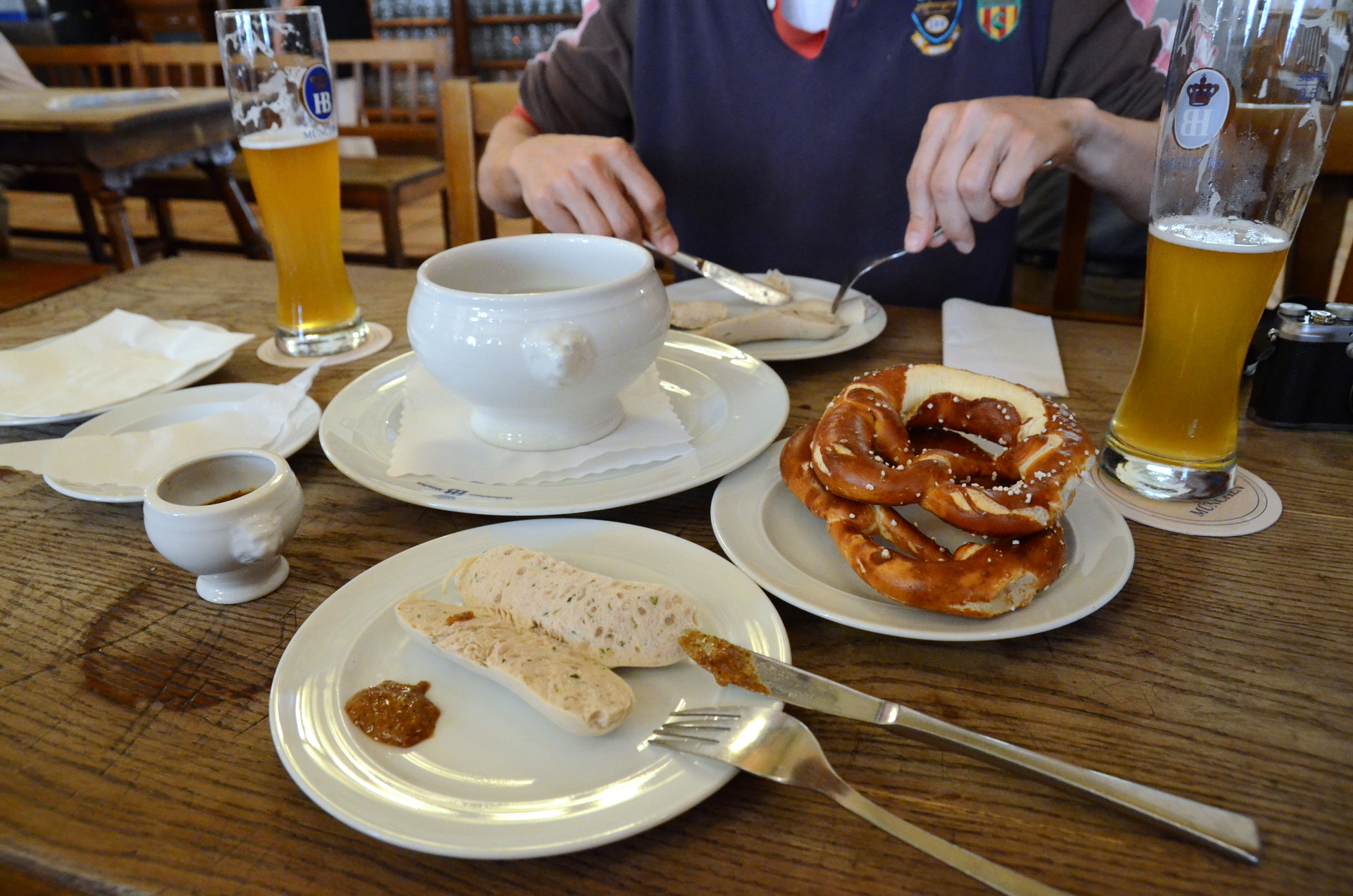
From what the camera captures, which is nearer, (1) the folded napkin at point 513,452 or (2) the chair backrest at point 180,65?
(1) the folded napkin at point 513,452

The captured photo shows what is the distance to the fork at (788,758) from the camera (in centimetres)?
38

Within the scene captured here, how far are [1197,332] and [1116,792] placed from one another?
0.45 meters

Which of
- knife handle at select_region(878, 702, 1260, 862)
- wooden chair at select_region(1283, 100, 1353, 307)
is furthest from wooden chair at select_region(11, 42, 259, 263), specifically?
knife handle at select_region(878, 702, 1260, 862)

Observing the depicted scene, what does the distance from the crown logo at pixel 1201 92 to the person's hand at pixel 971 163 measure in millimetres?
340

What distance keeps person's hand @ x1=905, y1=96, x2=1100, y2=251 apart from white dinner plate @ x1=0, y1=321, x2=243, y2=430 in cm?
88

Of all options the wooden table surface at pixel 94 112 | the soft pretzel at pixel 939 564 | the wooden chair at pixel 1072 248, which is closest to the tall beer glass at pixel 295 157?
the soft pretzel at pixel 939 564

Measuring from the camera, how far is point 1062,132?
1.09 m

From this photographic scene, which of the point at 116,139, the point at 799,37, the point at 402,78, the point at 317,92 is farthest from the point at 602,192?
the point at 402,78

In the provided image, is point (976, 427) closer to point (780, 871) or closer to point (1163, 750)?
point (1163, 750)

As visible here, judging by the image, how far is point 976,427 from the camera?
2.37 feet

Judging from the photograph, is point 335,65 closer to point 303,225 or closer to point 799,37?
point 799,37

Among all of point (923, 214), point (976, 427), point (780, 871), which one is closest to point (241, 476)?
point (780, 871)

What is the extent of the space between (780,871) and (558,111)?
151 cm

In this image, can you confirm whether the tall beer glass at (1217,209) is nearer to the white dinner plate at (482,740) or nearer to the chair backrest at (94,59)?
the white dinner plate at (482,740)
